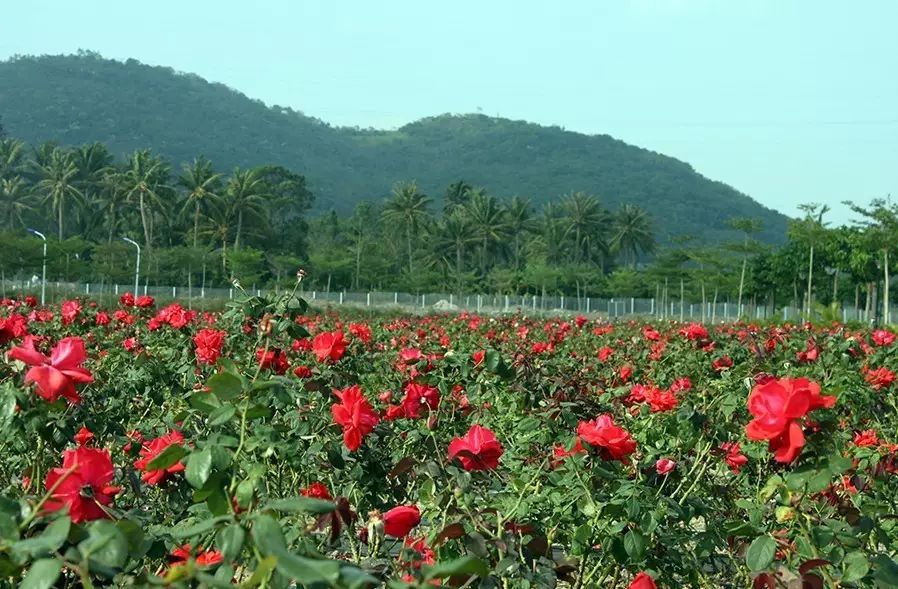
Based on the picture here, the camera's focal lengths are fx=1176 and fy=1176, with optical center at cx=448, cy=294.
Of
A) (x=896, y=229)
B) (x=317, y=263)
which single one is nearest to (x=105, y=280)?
(x=317, y=263)

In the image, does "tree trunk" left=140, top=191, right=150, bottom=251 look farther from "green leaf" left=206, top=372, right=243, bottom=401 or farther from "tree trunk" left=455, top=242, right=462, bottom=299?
"green leaf" left=206, top=372, right=243, bottom=401

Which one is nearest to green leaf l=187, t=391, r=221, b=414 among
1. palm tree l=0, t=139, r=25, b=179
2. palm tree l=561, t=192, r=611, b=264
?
palm tree l=561, t=192, r=611, b=264

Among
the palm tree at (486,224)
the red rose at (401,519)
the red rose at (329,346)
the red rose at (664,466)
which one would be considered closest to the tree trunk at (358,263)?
the palm tree at (486,224)

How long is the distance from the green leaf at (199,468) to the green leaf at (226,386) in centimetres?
10

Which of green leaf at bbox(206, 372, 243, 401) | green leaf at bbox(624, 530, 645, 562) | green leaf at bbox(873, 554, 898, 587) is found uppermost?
green leaf at bbox(206, 372, 243, 401)

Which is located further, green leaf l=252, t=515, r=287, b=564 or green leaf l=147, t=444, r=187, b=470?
green leaf l=147, t=444, r=187, b=470

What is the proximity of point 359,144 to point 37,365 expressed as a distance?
182517mm

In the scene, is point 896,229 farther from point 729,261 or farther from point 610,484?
point 610,484

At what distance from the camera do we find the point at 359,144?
183 metres

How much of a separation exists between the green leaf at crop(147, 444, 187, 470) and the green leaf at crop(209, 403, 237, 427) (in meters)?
0.07

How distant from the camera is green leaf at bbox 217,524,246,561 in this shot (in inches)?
56.2

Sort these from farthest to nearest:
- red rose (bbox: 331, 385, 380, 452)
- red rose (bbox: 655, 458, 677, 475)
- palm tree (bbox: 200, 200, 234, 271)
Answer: palm tree (bbox: 200, 200, 234, 271) < red rose (bbox: 655, 458, 677, 475) < red rose (bbox: 331, 385, 380, 452)

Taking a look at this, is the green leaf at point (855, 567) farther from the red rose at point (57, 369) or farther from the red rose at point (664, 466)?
the red rose at point (57, 369)

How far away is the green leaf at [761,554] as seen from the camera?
81.9 inches
